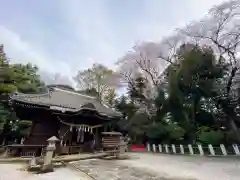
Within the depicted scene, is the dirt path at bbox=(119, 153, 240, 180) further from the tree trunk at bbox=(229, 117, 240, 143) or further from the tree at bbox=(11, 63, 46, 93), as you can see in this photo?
the tree at bbox=(11, 63, 46, 93)

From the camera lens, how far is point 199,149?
41.2ft

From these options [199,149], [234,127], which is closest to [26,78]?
[199,149]

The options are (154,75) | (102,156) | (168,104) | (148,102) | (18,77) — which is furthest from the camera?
(154,75)

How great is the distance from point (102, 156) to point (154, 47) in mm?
16303

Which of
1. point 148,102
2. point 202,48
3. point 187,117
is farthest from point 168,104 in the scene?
point 202,48

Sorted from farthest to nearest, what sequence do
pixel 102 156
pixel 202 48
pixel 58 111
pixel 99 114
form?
pixel 202 48 < pixel 99 114 < pixel 58 111 < pixel 102 156

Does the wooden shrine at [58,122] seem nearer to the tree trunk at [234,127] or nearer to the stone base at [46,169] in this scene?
the stone base at [46,169]

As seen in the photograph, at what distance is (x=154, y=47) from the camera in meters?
23.1

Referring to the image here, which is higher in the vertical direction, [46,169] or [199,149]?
[199,149]

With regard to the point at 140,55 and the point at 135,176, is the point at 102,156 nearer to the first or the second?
the point at 135,176

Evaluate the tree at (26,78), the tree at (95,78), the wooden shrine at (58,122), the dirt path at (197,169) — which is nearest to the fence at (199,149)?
the dirt path at (197,169)

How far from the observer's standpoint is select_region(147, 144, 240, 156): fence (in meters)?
11.4

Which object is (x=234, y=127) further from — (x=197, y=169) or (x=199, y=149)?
(x=197, y=169)

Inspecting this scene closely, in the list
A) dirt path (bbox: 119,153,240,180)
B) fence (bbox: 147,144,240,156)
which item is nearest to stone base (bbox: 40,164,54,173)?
dirt path (bbox: 119,153,240,180)
